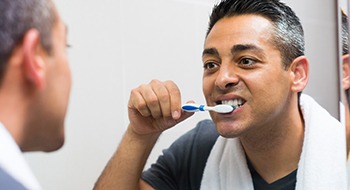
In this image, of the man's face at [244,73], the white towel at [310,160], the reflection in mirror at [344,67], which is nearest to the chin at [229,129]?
the man's face at [244,73]

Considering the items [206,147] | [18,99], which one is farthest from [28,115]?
[206,147]

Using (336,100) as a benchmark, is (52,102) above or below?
above

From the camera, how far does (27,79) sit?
0.50 meters

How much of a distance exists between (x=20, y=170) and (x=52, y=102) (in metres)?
0.09

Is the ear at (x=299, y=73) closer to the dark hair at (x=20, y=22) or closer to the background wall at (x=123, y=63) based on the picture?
the background wall at (x=123, y=63)

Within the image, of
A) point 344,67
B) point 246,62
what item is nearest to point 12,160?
point 246,62

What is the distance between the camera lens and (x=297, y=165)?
0.90 meters

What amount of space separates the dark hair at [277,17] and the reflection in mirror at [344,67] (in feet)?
0.29

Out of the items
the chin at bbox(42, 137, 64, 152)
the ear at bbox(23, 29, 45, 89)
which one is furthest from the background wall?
the ear at bbox(23, 29, 45, 89)

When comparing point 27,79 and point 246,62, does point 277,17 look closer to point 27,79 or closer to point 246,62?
point 246,62

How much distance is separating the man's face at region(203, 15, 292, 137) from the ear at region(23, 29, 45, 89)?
42 centimetres

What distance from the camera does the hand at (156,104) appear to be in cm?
86

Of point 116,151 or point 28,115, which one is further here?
point 116,151

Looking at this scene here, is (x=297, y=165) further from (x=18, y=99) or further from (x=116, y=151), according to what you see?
(x=18, y=99)
